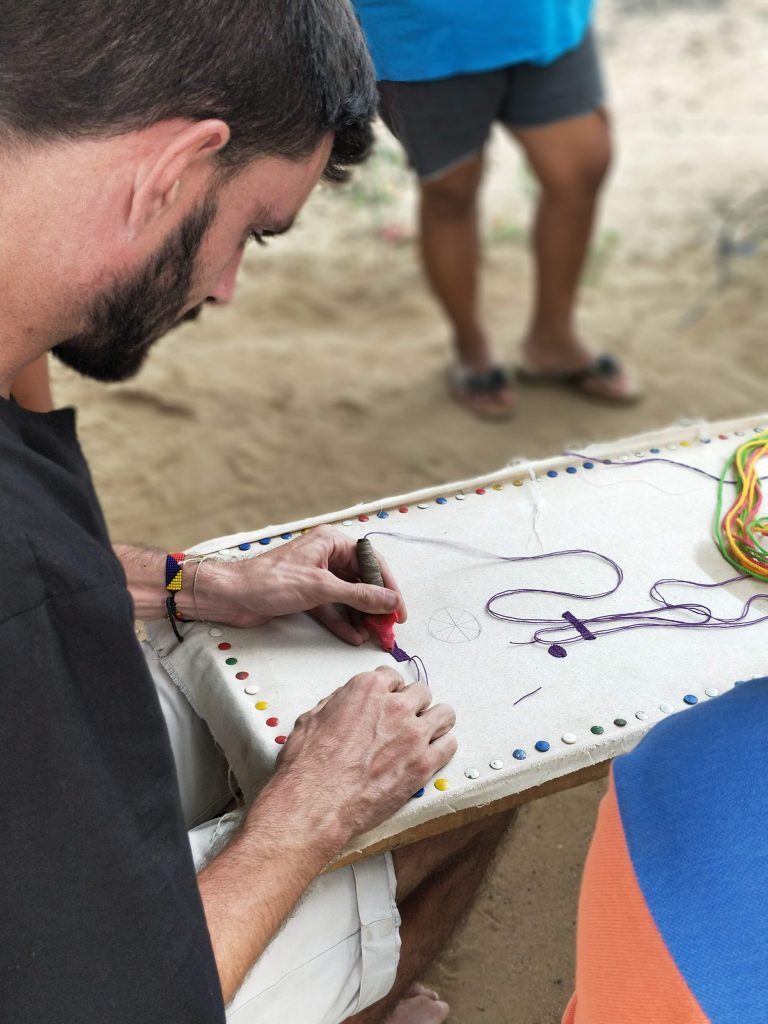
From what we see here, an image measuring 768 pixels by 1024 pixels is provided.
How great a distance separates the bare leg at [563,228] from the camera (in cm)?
268

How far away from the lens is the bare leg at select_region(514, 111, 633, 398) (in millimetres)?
2684

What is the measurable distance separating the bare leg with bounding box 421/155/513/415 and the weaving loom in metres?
1.33

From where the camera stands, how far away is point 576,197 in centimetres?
280

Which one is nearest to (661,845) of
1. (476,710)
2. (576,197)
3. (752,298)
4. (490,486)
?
(476,710)

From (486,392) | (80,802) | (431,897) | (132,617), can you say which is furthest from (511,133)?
(80,802)

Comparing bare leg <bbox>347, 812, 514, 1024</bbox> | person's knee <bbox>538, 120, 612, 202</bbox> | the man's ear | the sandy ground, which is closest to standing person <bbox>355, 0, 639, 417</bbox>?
person's knee <bbox>538, 120, 612, 202</bbox>

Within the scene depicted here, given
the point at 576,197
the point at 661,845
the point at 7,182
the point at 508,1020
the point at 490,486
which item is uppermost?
the point at 7,182

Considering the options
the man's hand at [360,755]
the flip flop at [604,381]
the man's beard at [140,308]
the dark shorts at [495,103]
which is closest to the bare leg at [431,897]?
the man's hand at [360,755]

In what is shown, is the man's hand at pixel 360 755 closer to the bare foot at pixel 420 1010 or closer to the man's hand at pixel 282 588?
the man's hand at pixel 282 588

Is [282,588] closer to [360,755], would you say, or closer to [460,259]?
[360,755]

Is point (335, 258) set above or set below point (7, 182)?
below

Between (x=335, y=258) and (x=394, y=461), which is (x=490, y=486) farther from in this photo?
(x=335, y=258)

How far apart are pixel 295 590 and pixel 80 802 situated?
48cm

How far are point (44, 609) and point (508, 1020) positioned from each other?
41.9 inches
